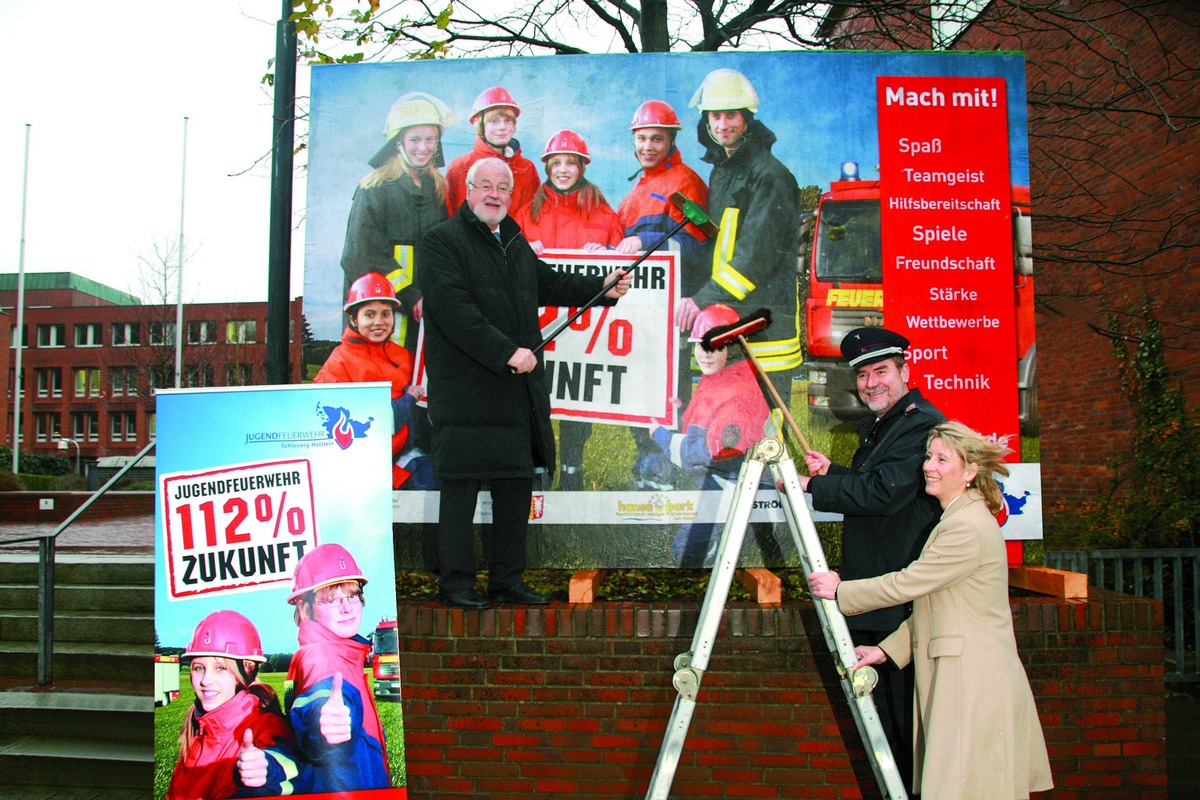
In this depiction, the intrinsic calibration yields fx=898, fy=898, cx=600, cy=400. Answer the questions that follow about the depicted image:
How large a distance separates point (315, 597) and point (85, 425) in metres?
59.6

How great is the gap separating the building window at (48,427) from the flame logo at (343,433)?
198 feet

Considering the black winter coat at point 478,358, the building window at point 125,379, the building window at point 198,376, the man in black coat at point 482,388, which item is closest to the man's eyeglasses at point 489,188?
the man in black coat at point 482,388

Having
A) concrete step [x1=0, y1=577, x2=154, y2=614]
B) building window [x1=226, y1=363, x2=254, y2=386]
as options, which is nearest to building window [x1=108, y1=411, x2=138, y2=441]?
building window [x1=226, y1=363, x2=254, y2=386]

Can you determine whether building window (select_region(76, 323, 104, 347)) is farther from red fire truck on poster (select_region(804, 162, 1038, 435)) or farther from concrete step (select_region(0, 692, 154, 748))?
red fire truck on poster (select_region(804, 162, 1038, 435))

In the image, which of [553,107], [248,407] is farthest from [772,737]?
[553,107]

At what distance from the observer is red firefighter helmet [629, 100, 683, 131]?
5.24 meters

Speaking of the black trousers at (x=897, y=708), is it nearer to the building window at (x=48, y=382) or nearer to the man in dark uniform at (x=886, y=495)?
the man in dark uniform at (x=886, y=495)

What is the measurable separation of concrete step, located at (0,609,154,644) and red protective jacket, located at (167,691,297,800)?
9.48ft

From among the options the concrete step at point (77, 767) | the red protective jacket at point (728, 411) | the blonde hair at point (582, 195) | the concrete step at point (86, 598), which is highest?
the blonde hair at point (582, 195)

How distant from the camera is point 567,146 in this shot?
17.3 ft

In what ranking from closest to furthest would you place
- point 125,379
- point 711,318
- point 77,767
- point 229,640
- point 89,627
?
point 229,640 → point 77,767 → point 711,318 → point 89,627 → point 125,379

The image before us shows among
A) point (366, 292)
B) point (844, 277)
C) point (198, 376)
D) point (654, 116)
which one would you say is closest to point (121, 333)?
point (198, 376)

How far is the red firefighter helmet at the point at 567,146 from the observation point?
5.25m

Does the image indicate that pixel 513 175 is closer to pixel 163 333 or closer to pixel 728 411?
pixel 728 411
